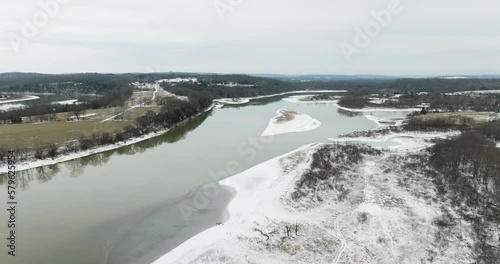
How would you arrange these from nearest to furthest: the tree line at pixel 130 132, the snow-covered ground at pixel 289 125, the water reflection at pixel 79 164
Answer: the water reflection at pixel 79 164 < the tree line at pixel 130 132 < the snow-covered ground at pixel 289 125

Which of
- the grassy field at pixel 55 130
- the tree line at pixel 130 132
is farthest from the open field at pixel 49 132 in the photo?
the tree line at pixel 130 132

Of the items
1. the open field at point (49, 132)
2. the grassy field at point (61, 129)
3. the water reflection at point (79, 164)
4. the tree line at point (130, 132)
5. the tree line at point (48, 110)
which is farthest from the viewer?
the tree line at point (48, 110)

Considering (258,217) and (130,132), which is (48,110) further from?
(258,217)

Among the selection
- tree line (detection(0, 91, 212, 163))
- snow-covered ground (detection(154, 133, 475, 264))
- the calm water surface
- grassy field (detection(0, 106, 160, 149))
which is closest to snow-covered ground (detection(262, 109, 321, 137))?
the calm water surface

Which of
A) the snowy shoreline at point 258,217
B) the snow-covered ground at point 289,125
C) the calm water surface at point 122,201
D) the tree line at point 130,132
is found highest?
the tree line at point 130,132

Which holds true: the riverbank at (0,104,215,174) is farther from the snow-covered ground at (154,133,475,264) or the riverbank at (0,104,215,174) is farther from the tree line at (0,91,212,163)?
the snow-covered ground at (154,133,475,264)

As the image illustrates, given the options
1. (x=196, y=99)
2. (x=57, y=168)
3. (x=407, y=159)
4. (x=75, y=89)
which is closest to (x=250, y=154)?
(x=407, y=159)

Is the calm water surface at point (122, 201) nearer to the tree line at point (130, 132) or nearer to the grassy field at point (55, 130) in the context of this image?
the tree line at point (130, 132)
